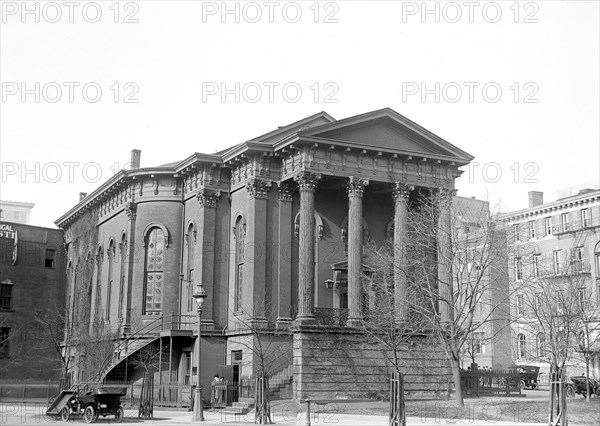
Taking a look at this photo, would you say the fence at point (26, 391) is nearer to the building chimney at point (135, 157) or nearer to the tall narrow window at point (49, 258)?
the tall narrow window at point (49, 258)

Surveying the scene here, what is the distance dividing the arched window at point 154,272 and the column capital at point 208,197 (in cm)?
511

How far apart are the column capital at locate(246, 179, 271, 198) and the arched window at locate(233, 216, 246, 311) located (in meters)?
2.29

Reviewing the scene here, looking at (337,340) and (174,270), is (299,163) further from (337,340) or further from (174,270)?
(174,270)

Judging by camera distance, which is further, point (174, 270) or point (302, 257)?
point (174, 270)

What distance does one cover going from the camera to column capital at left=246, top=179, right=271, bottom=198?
41.8 meters

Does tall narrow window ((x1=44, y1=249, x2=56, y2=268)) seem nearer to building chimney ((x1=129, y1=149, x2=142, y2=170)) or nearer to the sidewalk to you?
building chimney ((x1=129, y1=149, x2=142, y2=170))

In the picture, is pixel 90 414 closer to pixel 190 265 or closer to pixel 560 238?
pixel 190 265

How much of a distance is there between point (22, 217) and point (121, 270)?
11580 cm

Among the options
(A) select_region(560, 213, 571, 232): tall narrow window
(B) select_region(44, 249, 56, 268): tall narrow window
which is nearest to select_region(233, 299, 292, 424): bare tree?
Answer: (B) select_region(44, 249, 56, 268): tall narrow window

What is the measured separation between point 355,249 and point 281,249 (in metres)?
4.46

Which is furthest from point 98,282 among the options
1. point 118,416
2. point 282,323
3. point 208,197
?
point 118,416

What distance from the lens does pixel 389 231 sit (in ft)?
149

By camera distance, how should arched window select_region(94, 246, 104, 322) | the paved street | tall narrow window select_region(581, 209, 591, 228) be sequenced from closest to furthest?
the paved street < arched window select_region(94, 246, 104, 322) < tall narrow window select_region(581, 209, 591, 228)

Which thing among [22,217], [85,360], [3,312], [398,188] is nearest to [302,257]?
[398,188]
